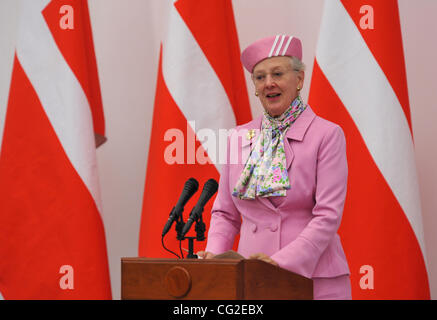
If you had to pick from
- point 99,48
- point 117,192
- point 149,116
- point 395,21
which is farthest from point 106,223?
point 395,21

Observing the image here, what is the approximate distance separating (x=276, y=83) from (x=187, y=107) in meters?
1.23

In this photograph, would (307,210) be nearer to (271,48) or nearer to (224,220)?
(224,220)

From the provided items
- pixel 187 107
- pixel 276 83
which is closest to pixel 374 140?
pixel 187 107

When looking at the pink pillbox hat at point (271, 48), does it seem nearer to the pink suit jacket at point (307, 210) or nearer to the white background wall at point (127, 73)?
the pink suit jacket at point (307, 210)

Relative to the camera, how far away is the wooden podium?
1245 mm

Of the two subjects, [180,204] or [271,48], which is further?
[271,48]

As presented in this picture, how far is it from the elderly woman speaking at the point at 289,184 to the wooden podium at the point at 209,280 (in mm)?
104

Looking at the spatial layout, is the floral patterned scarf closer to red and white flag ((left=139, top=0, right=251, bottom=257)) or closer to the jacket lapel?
the jacket lapel

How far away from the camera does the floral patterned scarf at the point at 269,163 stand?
1.58 meters

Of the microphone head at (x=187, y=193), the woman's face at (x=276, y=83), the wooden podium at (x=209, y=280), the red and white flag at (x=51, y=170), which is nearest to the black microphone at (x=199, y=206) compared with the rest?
the microphone head at (x=187, y=193)

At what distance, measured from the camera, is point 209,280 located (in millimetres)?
1267

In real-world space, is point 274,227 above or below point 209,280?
above

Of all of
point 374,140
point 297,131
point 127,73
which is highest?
point 127,73
